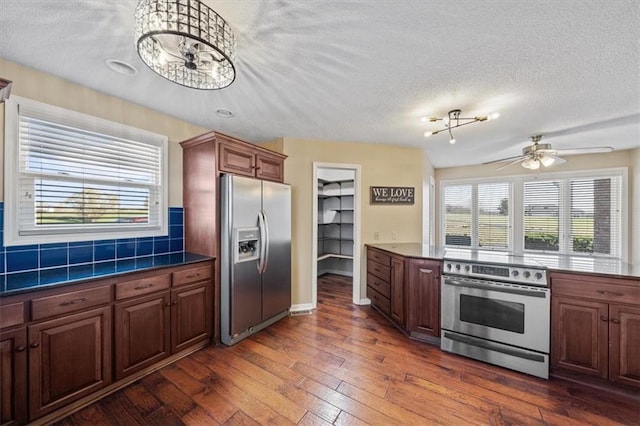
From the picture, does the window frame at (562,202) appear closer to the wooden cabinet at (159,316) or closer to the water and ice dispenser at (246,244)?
the water and ice dispenser at (246,244)

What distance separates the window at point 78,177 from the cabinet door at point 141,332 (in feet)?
2.61

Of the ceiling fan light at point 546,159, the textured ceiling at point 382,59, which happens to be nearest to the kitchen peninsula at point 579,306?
the ceiling fan light at point 546,159

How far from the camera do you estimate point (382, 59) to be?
5.72ft

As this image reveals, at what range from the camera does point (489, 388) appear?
1.97 metres

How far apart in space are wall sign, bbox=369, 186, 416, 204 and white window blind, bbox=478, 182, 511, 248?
220cm

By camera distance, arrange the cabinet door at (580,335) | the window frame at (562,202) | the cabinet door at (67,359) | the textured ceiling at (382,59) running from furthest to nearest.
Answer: the window frame at (562,202) → the cabinet door at (580,335) → the cabinet door at (67,359) → the textured ceiling at (382,59)

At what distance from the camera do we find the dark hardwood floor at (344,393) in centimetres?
167

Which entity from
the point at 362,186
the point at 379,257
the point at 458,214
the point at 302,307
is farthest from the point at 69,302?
the point at 458,214

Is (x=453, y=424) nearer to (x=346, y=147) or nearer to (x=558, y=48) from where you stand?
(x=558, y=48)

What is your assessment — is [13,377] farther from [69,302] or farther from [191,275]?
[191,275]

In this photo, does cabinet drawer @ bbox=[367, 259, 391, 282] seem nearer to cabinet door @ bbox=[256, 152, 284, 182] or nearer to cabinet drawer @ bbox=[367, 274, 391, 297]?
cabinet drawer @ bbox=[367, 274, 391, 297]

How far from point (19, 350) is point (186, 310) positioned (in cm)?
103

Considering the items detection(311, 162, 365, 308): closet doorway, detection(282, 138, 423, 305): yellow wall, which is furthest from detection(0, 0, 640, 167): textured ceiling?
detection(311, 162, 365, 308): closet doorway

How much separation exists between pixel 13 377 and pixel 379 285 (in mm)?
3316
